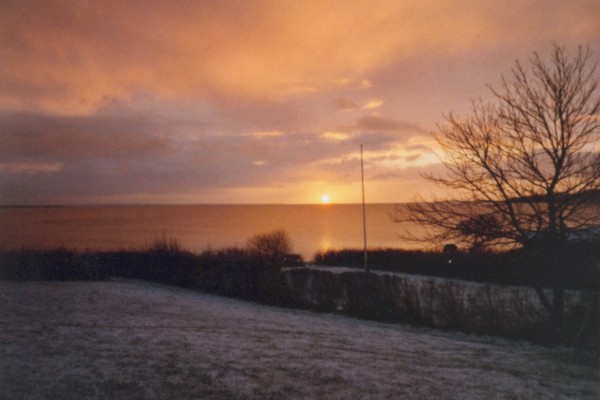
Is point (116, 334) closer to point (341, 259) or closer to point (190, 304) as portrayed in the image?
point (190, 304)

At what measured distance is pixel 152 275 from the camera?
2238 centimetres

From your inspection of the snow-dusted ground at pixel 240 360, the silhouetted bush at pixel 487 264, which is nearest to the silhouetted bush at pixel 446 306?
the silhouetted bush at pixel 487 264

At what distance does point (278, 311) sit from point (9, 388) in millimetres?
10245

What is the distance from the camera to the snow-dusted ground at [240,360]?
252 inches

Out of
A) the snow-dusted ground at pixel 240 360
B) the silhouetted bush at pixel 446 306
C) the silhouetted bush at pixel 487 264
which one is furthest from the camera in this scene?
A: the silhouetted bush at pixel 446 306

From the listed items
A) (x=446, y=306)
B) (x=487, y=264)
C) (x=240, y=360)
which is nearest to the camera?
(x=240, y=360)

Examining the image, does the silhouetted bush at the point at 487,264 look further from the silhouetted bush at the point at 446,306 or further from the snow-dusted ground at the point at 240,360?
the snow-dusted ground at the point at 240,360

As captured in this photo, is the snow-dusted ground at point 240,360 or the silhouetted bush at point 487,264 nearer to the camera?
the snow-dusted ground at point 240,360

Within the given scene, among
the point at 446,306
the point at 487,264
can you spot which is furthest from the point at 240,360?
the point at 487,264

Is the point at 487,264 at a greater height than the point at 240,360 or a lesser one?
greater

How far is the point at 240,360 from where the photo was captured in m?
7.86

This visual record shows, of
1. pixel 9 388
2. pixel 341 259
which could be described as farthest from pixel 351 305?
pixel 341 259

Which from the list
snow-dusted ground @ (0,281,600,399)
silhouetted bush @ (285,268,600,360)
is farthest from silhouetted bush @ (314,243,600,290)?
snow-dusted ground @ (0,281,600,399)

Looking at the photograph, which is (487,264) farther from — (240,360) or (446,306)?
(240,360)
